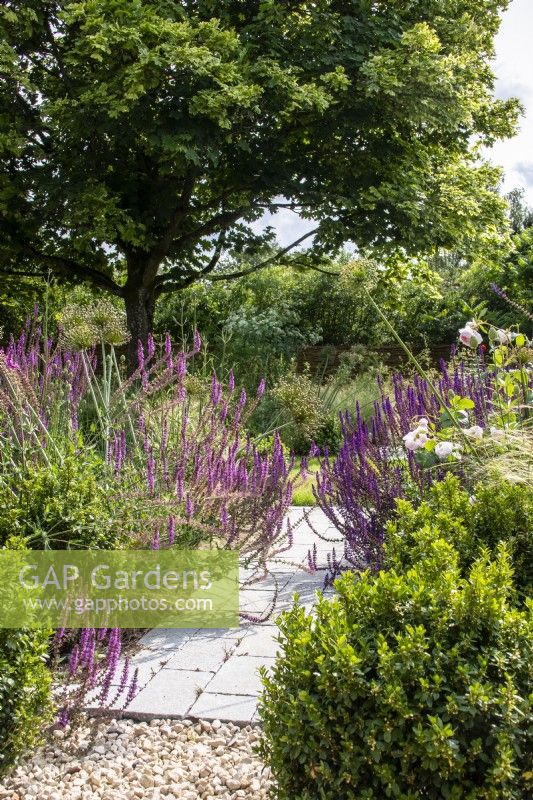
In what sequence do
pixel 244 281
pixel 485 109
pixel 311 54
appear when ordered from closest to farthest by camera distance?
pixel 311 54
pixel 485 109
pixel 244 281

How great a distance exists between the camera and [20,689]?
2.27m

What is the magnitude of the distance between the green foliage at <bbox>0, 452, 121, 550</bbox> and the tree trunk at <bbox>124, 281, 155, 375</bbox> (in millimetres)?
8661

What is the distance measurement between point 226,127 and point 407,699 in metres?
8.29

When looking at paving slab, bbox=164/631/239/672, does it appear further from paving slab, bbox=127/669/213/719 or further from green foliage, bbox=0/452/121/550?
green foliage, bbox=0/452/121/550

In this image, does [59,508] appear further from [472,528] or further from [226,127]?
[226,127]

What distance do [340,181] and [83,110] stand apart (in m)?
4.17

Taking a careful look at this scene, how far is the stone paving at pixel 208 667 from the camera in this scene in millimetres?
2826

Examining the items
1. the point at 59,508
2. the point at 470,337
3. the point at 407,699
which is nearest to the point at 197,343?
the point at 59,508

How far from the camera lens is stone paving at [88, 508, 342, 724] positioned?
111 inches

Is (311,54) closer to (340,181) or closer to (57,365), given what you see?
(340,181)

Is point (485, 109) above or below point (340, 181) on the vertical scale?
above

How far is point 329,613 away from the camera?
1914 mm

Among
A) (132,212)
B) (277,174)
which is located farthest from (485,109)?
(132,212)

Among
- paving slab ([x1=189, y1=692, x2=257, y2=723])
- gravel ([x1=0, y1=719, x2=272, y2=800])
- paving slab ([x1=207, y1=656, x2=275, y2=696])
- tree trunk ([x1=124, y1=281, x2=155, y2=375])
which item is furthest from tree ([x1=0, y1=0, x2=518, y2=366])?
gravel ([x1=0, y1=719, x2=272, y2=800])
